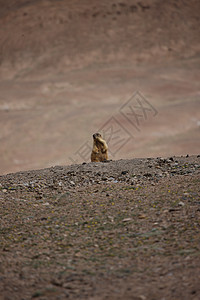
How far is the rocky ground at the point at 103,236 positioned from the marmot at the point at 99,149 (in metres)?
2.72

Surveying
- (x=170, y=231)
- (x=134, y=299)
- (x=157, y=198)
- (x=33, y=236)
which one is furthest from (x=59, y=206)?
(x=134, y=299)

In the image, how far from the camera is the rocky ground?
3.85 m

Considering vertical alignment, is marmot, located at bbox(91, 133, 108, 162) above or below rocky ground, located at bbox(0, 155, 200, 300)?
above

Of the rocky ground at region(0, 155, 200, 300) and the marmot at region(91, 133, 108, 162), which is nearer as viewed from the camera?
the rocky ground at region(0, 155, 200, 300)

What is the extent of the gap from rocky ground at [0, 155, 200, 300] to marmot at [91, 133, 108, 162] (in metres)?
2.72

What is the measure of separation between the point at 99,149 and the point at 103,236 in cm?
630

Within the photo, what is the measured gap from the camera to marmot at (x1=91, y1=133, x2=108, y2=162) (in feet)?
37.0

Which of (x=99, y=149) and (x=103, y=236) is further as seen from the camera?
(x=99, y=149)

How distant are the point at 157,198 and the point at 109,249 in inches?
78.5

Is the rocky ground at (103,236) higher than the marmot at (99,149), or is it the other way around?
the marmot at (99,149)

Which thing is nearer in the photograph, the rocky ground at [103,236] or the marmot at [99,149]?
the rocky ground at [103,236]

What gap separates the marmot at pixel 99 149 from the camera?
444 inches

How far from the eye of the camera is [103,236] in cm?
521

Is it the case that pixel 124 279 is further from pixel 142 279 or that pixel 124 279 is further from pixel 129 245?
pixel 129 245
